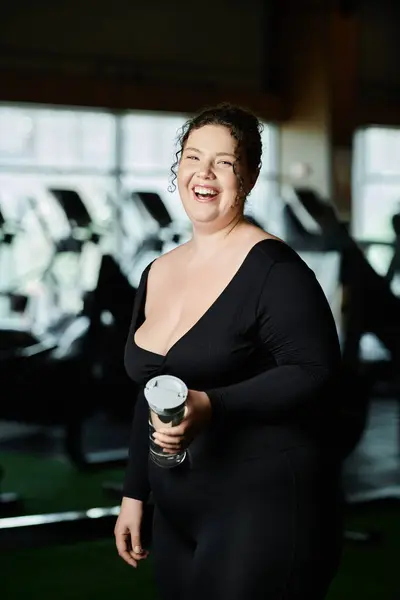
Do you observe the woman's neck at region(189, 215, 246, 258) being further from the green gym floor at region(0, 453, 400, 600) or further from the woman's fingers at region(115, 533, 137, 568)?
the green gym floor at region(0, 453, 400, 600)

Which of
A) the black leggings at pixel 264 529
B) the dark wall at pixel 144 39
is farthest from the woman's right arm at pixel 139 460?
the dark wall at pixel 144 39

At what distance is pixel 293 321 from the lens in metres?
1.18

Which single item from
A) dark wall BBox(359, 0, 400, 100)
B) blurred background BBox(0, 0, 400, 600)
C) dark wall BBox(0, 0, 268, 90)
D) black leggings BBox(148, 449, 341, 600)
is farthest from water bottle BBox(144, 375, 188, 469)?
dark wall BBox(359, 0, 400, 100)

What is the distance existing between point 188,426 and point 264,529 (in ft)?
0.67

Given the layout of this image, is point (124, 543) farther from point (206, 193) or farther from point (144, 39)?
point (144, 39)

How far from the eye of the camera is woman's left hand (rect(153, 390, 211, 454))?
3.67 feet

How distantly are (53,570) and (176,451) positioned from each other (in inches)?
80.4

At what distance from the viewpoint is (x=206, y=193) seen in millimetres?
1268

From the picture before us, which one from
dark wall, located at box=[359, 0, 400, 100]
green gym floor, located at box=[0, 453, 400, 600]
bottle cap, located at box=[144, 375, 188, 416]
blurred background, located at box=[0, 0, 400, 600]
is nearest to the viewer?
bottle cap, located at box=[144, 375, 188, 416]

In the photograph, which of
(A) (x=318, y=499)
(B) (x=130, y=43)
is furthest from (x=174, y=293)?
(B) (x=130, y=43)

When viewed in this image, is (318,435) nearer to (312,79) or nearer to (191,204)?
(191,204)

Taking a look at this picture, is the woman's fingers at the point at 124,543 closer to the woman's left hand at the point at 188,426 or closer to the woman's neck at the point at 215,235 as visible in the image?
the woman's left hand at the point at 188,426

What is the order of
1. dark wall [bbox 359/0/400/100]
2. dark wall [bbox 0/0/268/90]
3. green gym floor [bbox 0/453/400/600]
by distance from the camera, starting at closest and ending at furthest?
green gym floor [bbox 0/453/400/600] < dark wall [bbox 0/0/268/90] < dark wall [bbox 359/0/400/100]

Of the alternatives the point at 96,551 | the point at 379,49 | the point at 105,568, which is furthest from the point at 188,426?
the point at 379,49
